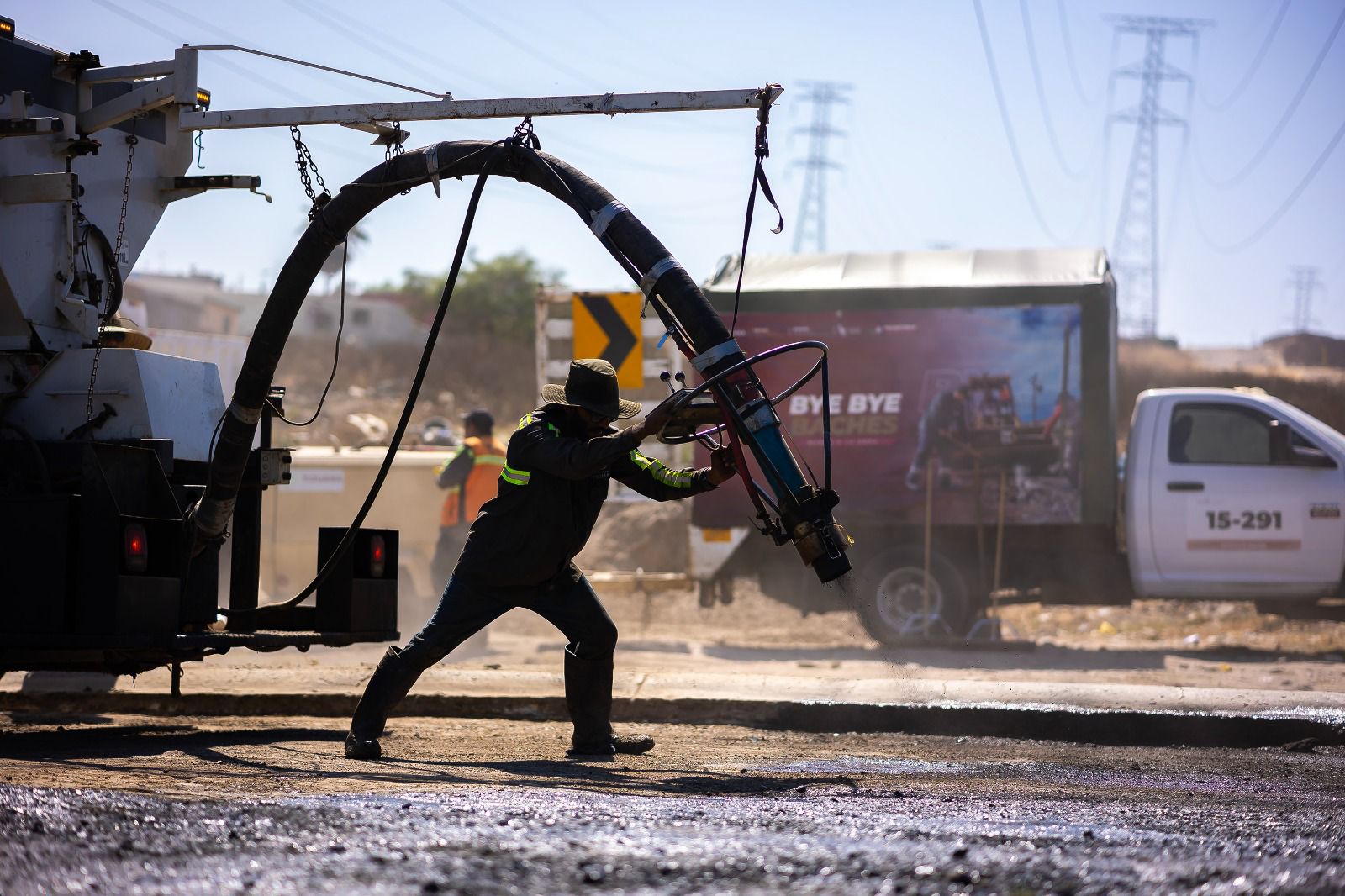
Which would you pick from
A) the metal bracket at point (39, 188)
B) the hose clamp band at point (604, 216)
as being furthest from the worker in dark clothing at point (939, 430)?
the metal bracket at point (39, 188)

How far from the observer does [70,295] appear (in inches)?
275

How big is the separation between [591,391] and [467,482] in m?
6.58

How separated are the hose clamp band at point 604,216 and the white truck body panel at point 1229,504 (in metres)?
7.26

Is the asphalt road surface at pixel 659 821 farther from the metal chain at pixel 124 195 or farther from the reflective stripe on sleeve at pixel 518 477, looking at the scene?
the metal chain at pixel 124 195

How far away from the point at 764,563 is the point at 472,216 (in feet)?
22.4

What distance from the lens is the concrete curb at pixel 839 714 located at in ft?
25.3

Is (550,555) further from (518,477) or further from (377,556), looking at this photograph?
(377,556)

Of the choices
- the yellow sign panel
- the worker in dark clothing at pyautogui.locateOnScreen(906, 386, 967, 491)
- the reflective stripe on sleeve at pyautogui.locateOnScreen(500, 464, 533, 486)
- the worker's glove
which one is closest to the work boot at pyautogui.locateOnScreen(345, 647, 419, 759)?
the reflective stripe on sleeve at pyautogui.locateOnScreen(500, 464, 533, 486)

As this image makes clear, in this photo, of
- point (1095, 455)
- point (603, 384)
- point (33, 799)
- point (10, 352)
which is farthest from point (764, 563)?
point (33, 799)

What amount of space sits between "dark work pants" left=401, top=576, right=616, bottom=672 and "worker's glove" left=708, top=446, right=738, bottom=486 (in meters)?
0.80

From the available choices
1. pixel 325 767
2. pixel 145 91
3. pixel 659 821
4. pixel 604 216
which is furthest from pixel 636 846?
pixel 145 91

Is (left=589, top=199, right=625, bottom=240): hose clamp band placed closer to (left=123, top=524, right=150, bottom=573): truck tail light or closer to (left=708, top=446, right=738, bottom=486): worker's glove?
(left=708, top=446, right=738, bottom=486): worker's glove

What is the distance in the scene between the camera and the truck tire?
12.5 meters

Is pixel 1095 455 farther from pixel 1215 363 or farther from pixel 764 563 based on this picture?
pixel 1215 363
